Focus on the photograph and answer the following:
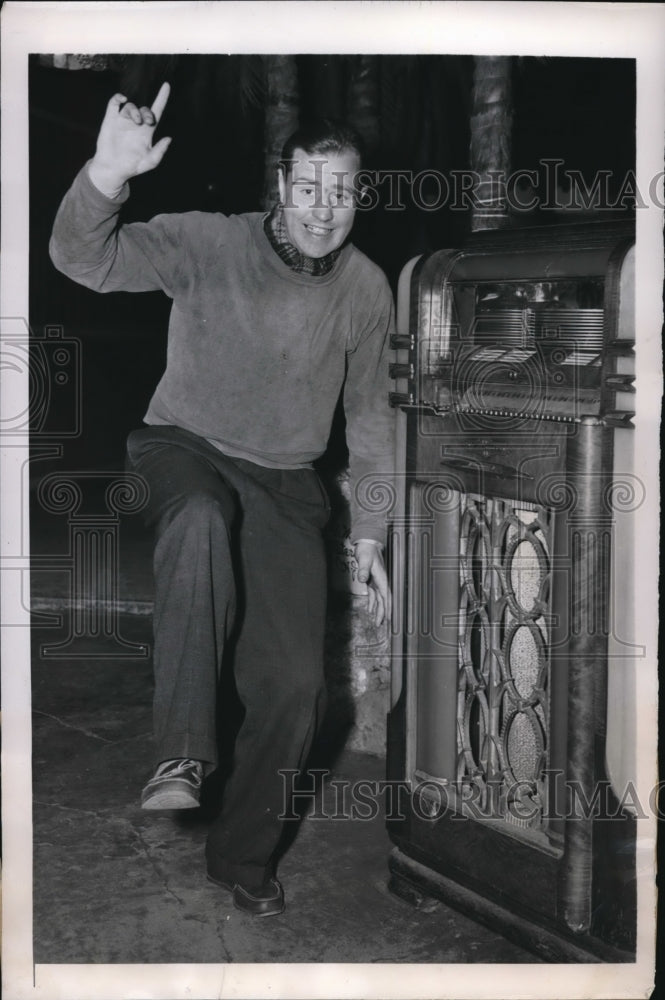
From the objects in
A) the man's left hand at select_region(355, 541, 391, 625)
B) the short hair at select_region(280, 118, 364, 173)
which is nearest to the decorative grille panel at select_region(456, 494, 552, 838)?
the man's left hand at select_region(355, 541, 391, 625)

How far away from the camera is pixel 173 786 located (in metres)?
2.01

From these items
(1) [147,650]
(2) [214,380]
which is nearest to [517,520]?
(2) [214,380]

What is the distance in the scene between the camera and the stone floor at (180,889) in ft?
7.38

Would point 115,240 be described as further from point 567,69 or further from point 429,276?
point 567,69

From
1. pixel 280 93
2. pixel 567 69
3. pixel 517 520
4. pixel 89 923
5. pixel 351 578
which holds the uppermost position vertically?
pixel 567 69

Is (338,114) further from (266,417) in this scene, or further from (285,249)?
(266,417)

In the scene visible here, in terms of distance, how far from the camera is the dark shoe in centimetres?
237

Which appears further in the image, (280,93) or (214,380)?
(280,93)

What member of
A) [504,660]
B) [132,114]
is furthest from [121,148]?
[504,660]

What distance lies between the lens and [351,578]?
310 centimetres

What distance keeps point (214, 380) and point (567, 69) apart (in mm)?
1867

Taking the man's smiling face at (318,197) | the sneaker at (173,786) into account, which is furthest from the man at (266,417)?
the sneaker at (173,786)

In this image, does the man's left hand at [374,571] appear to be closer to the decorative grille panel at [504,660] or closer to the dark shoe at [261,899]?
the decorative grille panel at [504,660]

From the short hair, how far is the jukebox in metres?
0.29
